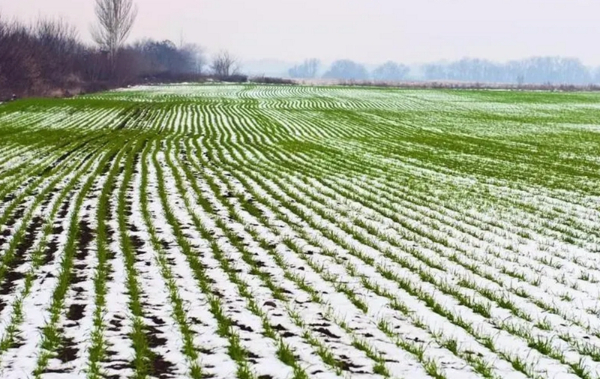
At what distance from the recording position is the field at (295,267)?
6.00 m

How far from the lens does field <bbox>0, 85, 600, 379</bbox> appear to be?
6.00m

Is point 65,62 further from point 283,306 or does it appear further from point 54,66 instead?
point 283,306

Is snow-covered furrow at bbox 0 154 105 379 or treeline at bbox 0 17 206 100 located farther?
treeline at bbox 0 17 206 100

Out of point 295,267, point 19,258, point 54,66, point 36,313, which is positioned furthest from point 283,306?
point 54,66

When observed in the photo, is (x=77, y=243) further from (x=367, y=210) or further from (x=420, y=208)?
(x=420, y=208)

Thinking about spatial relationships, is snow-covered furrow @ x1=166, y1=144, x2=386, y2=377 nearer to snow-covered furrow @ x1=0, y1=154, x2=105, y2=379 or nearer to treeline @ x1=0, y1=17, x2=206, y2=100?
snow-covered furrow @ x1=0, y1=154, x2=105, y2=379

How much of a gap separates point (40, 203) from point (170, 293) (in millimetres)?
6950

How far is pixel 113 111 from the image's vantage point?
45875 millimetres

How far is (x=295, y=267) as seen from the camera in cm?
898

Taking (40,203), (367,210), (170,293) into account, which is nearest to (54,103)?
(40,203)

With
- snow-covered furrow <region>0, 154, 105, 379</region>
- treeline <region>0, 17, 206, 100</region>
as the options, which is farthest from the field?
treeline <region>0, 17, 206, 100</region>

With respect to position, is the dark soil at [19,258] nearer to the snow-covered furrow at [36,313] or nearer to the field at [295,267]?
the field at [295,267]

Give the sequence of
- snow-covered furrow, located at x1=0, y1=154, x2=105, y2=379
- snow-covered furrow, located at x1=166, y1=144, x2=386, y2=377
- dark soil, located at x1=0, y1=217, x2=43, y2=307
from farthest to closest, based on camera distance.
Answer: dark soil, located at x1=0, y1=217, x2=43, y2=307 → snow-covered furrow, located at x1=166, y1=144, x2=386, y2=377 → snow-covered furrow, located at x1=0, y1=154, x2=105, y2=379

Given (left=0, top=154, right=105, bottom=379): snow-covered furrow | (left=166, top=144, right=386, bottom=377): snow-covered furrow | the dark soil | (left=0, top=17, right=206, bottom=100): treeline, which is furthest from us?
(left=0, top=17, right=206, bottom=100): treeline
